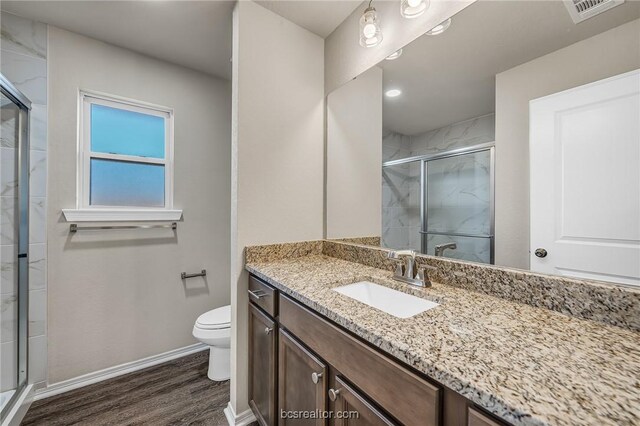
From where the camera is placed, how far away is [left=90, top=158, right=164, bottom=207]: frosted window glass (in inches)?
76.0

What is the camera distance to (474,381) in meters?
0.48

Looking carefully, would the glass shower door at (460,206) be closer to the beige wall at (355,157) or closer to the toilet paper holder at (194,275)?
the beige wall at (355,157)

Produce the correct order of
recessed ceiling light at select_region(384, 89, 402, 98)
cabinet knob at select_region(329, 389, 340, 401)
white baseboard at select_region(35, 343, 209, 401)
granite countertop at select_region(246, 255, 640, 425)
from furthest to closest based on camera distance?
1. white baseboard at select_region(35, 343, 209, 401)
2. recessed ceiling light at select_region(384, 89, 402, 98)
3. cabinet knob at select_region(329, 389, 340, 401)
4. granite countertop at select_region(246, 255, 640, 425)

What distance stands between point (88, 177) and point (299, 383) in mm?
2051

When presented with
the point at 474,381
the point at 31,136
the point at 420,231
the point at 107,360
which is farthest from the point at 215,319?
the point at 474,381

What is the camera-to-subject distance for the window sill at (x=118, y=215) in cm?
175

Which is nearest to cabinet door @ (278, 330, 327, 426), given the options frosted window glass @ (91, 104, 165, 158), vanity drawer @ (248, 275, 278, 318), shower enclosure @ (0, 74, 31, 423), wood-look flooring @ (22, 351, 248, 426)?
vanity drawer @ (248, 275, 278, 318)

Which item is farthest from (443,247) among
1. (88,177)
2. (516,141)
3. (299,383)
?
(88,177)

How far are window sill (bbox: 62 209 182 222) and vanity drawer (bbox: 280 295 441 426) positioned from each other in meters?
1.62

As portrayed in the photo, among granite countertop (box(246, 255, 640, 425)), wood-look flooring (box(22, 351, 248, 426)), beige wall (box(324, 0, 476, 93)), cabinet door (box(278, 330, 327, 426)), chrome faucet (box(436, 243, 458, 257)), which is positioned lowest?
wood-look flooring (box(22, 351, 248, 426))

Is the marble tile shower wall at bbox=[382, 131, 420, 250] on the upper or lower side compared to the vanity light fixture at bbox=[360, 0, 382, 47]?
lower

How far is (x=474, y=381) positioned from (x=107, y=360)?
2416 mm

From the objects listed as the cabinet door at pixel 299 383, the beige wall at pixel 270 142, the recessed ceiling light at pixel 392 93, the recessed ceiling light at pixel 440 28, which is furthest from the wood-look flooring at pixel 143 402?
the recessed ceiling light at pixel 440 28

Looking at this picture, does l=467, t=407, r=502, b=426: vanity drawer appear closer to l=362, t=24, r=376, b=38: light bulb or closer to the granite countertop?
the granite countertop
